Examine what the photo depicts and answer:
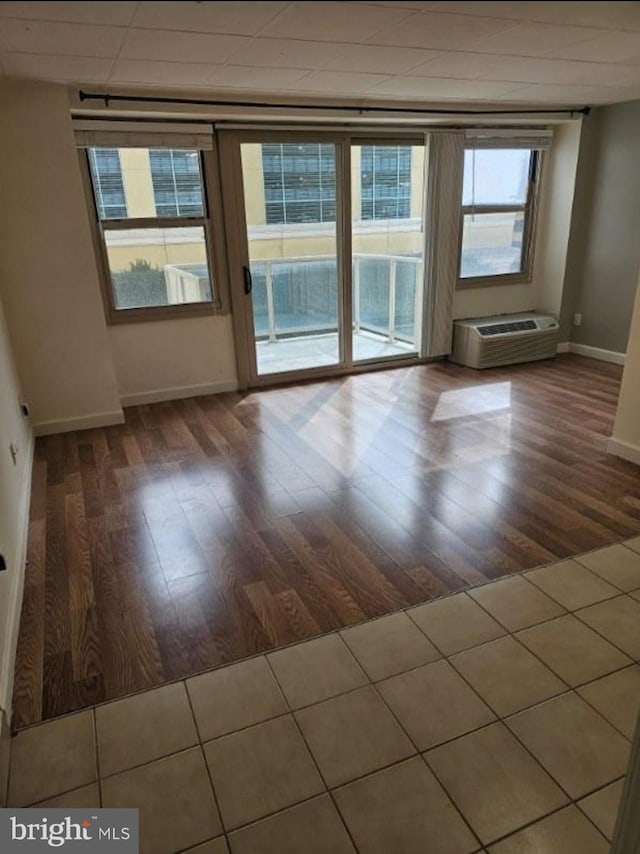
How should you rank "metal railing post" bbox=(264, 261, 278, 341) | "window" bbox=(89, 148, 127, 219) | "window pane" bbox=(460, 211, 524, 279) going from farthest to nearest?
"window pane" bbox=(460, 211, 524, 279)
"metal railing post" bbox=(264, 261, 278, 341)
"window" bbox=(89, 148, 127, 219)

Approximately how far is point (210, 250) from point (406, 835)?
425 centimetres

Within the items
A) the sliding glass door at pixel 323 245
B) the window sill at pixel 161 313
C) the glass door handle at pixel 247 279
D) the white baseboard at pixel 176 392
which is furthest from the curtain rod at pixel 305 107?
the white baseboard at pixel 176 392

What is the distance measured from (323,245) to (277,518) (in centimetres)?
302

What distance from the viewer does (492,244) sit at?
580 centimetres

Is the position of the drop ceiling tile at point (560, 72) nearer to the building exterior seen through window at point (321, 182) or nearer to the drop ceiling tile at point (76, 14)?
the building exterior seen through window at point (321, 182)

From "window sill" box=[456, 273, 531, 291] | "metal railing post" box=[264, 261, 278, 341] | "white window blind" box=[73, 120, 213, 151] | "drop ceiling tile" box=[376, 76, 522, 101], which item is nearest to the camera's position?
"drop ceiling tile" box=[376, 76, 522, 101]

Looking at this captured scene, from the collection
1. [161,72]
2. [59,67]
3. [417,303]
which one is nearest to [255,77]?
[161,72]

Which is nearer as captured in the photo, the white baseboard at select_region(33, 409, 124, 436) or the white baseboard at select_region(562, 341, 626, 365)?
the white baseboard at select_region(33, 409, 124, 436)

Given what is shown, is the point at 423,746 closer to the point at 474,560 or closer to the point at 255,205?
the point at 474,560

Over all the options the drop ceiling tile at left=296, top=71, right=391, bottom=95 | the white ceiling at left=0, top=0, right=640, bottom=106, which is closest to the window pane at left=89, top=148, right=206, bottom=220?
the white ceiling at left=0, top=0, right=640, bottom=106

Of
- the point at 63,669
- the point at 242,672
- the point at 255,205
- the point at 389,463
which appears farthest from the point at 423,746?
the point at 255,205

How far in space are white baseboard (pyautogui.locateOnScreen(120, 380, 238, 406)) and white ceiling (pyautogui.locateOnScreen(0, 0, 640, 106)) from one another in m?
2.24

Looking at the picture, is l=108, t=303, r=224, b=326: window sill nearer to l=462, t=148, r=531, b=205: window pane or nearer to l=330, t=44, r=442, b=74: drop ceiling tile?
l=330, t=44, r=442, b=74: drop ceiling tile

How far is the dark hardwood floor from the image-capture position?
Answer: 218 centimetres
